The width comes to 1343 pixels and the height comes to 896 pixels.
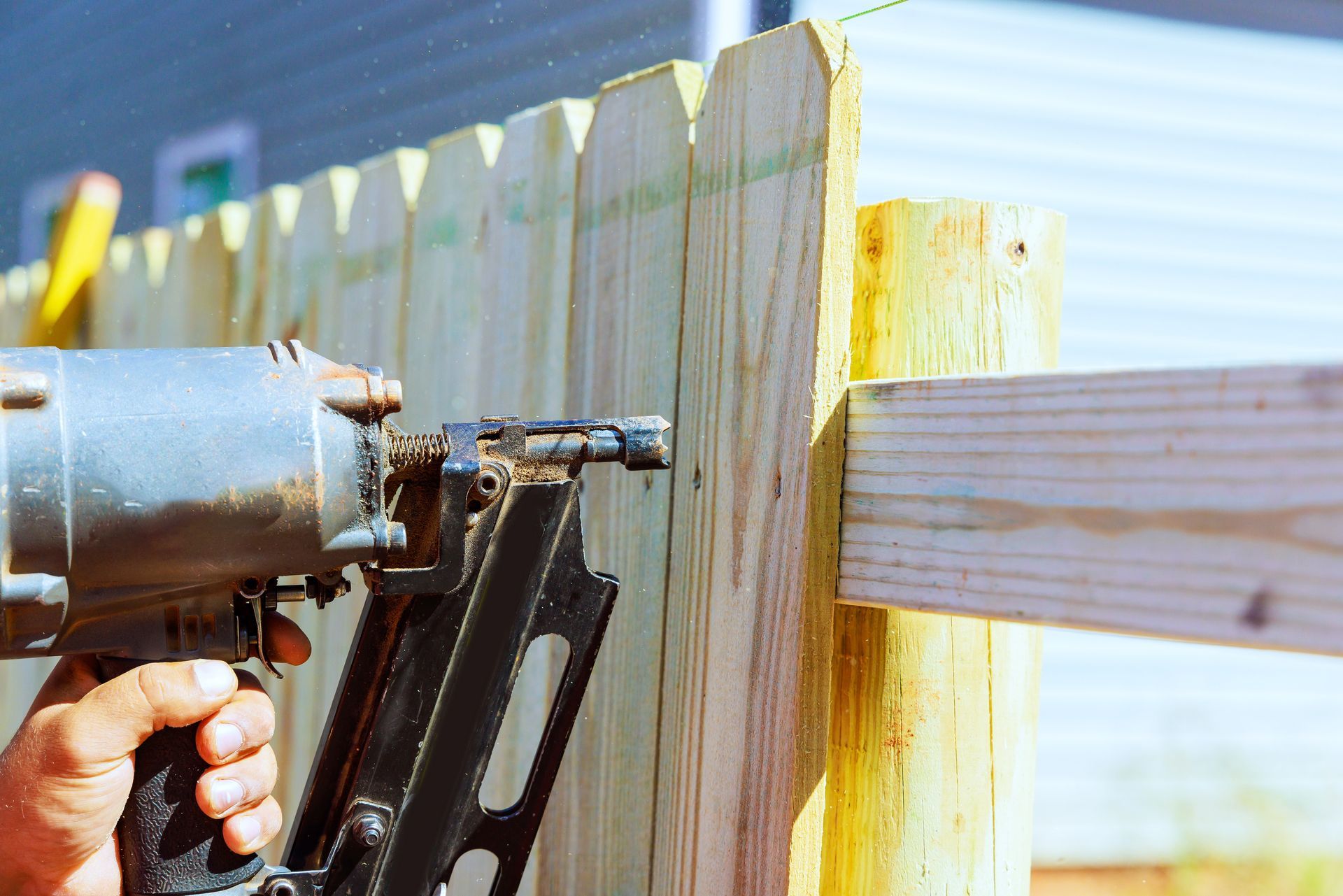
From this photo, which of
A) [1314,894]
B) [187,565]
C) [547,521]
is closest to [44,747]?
[187,565]

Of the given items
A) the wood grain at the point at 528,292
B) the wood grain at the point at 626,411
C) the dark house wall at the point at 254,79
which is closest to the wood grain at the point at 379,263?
the wood grain at the point at 528,292

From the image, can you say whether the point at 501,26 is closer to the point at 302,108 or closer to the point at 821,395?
the point at 302,108

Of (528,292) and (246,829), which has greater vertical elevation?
(528,292)

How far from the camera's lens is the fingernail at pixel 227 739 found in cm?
133

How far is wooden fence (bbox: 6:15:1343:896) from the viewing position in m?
0.88

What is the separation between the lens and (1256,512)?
83 centimetres

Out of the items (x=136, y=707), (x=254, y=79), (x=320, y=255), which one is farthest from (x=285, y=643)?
(x=254, y=79)

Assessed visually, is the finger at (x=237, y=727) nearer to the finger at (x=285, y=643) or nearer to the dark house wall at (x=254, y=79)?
the finger at (x=285, y=643)

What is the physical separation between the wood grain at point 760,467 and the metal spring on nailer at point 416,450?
0.33m

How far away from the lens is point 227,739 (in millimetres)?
1334

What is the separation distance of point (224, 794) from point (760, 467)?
74 cm

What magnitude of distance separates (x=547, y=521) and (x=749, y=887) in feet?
1.48

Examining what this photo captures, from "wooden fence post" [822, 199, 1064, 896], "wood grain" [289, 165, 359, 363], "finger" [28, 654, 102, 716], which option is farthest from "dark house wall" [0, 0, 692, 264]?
"finger" [28, 654, 102, 716]

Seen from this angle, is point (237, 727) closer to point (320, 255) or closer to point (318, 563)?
point (318, 563)
